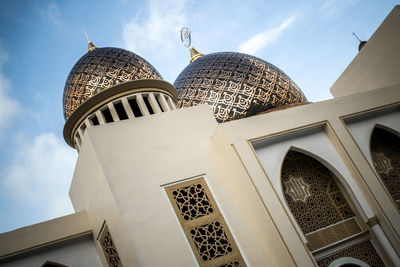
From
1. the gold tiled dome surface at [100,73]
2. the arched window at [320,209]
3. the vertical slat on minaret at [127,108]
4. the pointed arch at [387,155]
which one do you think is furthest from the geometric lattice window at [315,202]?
the gold tiled dome surface at [100,73]

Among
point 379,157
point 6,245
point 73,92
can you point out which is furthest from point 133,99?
point 379,157

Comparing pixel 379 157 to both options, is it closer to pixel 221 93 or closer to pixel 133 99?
pixel 221 93

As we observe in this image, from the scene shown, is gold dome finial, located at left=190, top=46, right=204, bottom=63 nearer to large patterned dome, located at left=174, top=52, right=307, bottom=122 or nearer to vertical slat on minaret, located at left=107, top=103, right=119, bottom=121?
large patterned dome, located at left=174, top=52, right=307, bottom=122

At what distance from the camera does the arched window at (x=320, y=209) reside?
532cm

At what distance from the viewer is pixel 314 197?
5707mm

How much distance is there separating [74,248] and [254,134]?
330 cm

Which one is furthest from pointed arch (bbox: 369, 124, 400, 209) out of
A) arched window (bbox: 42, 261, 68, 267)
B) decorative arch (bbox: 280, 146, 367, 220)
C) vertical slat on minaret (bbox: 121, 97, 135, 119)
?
arched window (bbox: 42, 261, 68, 267)

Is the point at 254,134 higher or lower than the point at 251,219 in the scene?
higher

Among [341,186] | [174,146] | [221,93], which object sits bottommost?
[341,186]

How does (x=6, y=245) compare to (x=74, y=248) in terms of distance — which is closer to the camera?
(x=6, y=245)

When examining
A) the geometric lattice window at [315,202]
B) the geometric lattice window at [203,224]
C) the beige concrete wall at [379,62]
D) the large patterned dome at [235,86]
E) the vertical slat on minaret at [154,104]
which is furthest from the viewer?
the large patterned dome at [235,86]

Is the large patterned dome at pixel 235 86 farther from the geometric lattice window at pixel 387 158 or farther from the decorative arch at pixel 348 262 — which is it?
the decorative arch at pixel 348 262

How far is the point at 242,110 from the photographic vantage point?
8109 mm

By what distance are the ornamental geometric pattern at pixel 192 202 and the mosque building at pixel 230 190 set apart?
14mm
